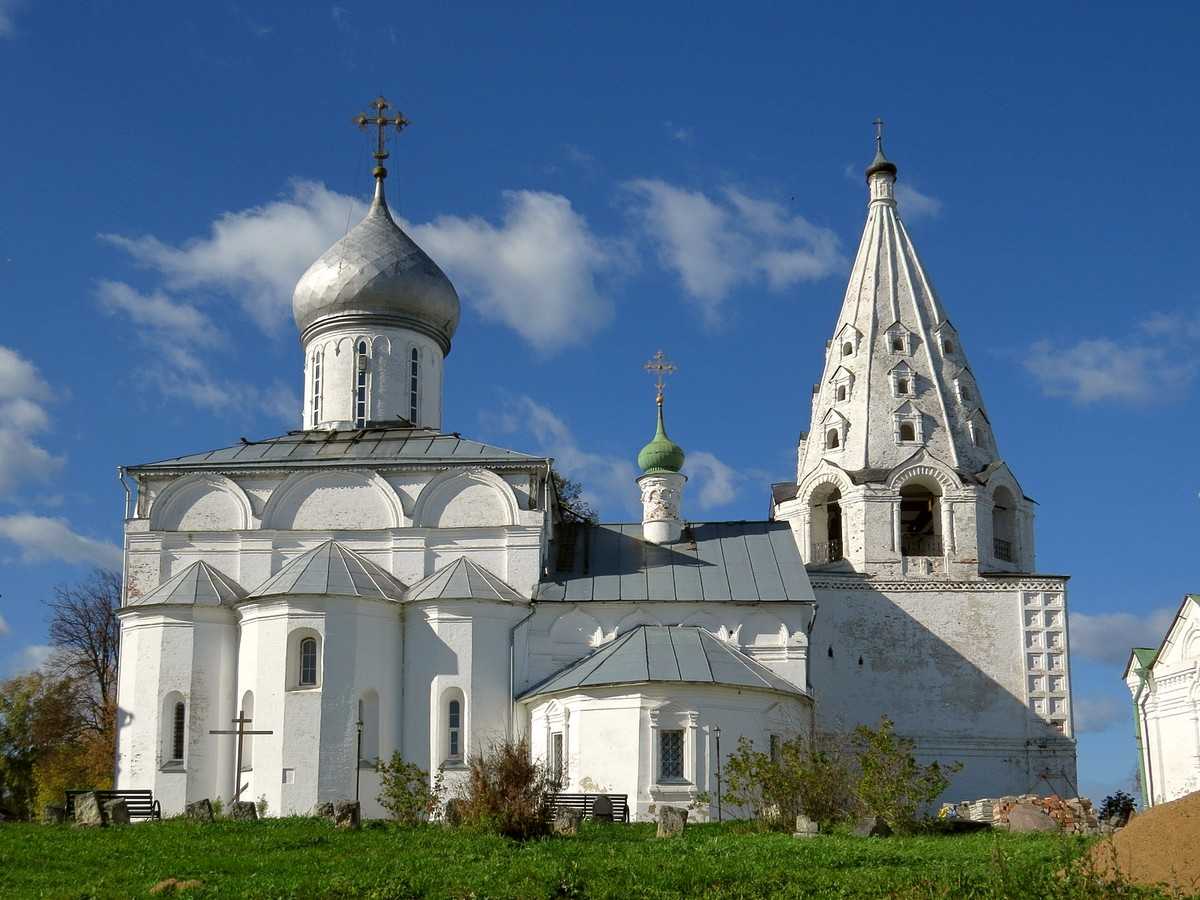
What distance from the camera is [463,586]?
19938 millimetres

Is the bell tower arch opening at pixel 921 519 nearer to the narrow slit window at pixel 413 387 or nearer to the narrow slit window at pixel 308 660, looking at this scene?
the narrow slit window at pixel 413 387

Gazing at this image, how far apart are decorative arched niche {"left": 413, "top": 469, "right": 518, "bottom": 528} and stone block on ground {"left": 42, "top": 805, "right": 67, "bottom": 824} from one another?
671 cm

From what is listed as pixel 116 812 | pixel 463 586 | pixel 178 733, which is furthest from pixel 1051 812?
pixel 178 733

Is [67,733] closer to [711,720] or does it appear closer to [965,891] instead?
[711,720]

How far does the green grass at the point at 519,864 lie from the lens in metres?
10.5

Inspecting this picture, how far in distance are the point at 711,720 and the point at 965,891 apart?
8.27 meters

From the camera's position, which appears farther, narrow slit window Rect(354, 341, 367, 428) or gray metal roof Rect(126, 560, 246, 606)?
narrow slit window Rect(354, 341, 367, 428)

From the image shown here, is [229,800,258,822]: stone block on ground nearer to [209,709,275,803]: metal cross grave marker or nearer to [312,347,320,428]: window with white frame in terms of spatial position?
[209,709,275,803]: metal cross grave marker

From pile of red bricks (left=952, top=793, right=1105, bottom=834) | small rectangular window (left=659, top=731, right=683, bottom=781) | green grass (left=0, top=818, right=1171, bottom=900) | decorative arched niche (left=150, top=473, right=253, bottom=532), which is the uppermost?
decorative arched niche (left=150, top=473, right=253, bottom=532)

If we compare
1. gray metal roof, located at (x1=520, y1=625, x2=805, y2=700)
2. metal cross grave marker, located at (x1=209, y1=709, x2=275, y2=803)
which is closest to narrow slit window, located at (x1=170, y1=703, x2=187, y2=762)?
metal cross grave marker, located at (x1=209, y1=709, x2=275, y2=803)

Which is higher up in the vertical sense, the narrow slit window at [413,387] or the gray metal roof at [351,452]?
the narrow slit window at [413,387]

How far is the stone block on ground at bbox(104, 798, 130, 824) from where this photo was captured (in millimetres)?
15062

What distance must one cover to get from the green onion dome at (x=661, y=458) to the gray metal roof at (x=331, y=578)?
4495mm

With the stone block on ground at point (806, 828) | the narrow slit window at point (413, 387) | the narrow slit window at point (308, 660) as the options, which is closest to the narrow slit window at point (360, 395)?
the narrow slit window at point (413, 387)
